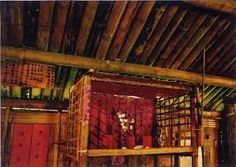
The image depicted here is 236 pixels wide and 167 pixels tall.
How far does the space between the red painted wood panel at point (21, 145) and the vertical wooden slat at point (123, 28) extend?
108 inches

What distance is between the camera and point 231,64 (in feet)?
22.9

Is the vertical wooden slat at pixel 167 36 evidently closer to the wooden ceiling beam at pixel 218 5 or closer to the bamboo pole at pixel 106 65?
the bamboo pole at pixel 106 65

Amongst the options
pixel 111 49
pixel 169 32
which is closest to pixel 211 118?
pixel 169 32

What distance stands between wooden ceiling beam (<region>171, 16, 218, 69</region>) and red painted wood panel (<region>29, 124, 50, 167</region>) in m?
3.57

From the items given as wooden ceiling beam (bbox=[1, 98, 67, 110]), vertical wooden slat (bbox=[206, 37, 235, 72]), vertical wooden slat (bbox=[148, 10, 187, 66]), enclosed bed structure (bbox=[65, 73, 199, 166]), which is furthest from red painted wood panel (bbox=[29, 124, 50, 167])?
vertical wooden slat (bbox=[206, 37, 235, 72])

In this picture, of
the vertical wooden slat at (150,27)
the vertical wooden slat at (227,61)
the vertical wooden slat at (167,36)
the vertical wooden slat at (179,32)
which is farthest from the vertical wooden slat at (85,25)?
the vertical wooden slat at (227,61)

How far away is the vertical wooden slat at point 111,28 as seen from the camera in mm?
4871

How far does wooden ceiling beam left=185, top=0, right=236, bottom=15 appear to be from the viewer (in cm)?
486

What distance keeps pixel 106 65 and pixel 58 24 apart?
1.30 meters

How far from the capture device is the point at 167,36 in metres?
5.79

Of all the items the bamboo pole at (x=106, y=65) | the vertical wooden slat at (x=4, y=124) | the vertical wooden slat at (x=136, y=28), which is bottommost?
the vertical wooden slat at (x=4, y=124)

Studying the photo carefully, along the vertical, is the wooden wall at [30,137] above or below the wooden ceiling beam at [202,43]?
below

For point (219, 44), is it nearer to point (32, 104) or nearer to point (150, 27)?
point (150, 27)

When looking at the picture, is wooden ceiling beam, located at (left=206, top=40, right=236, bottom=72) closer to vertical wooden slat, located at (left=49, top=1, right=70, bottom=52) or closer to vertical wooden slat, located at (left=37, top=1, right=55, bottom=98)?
vertical wooden slat, located at (left=49, top=1, right=70, bottom=52)
